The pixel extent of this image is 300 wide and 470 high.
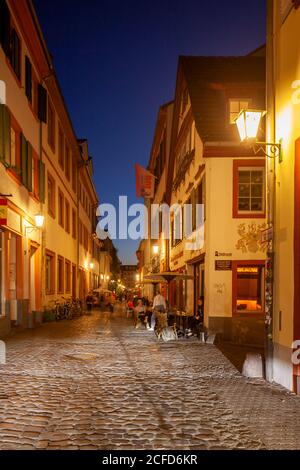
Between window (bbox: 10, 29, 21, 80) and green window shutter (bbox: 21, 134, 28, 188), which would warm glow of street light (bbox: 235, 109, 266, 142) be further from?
green window shutter (bbox: 21, 134, 28, 188)

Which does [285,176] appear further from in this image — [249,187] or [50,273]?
[50,273]

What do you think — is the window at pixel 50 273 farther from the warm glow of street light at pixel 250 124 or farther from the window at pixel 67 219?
the warm glow of street light at pixel 250 124

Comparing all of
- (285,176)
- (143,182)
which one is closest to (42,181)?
(285,176)

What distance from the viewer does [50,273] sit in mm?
23016

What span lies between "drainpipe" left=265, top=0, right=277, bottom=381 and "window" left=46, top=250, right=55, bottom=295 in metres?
14.5

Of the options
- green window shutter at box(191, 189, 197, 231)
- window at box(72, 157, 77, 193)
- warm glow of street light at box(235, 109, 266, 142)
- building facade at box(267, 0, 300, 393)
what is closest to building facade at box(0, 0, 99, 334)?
window at box(72, 157, 77, 193)

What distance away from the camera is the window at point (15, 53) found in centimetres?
1503

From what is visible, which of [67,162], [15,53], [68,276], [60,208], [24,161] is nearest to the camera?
[15,53]

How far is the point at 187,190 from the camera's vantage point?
21.1 meters

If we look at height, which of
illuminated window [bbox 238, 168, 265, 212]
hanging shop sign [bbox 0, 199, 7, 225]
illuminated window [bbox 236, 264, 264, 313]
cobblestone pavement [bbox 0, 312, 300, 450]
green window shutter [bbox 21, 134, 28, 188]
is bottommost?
cobblestone pavement [bbox 0, 312, 300, 450]

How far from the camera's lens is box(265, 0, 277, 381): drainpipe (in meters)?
9.05

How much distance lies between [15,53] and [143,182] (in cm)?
2005

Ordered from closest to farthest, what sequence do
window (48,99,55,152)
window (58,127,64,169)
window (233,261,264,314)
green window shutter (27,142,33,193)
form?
window (233,261,264,314) < green window shutter (27,142,33,193) < window (48,99,55,152) < window (58,127,64,169)

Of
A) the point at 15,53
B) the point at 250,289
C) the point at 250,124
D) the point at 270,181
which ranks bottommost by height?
the point at 250,289
